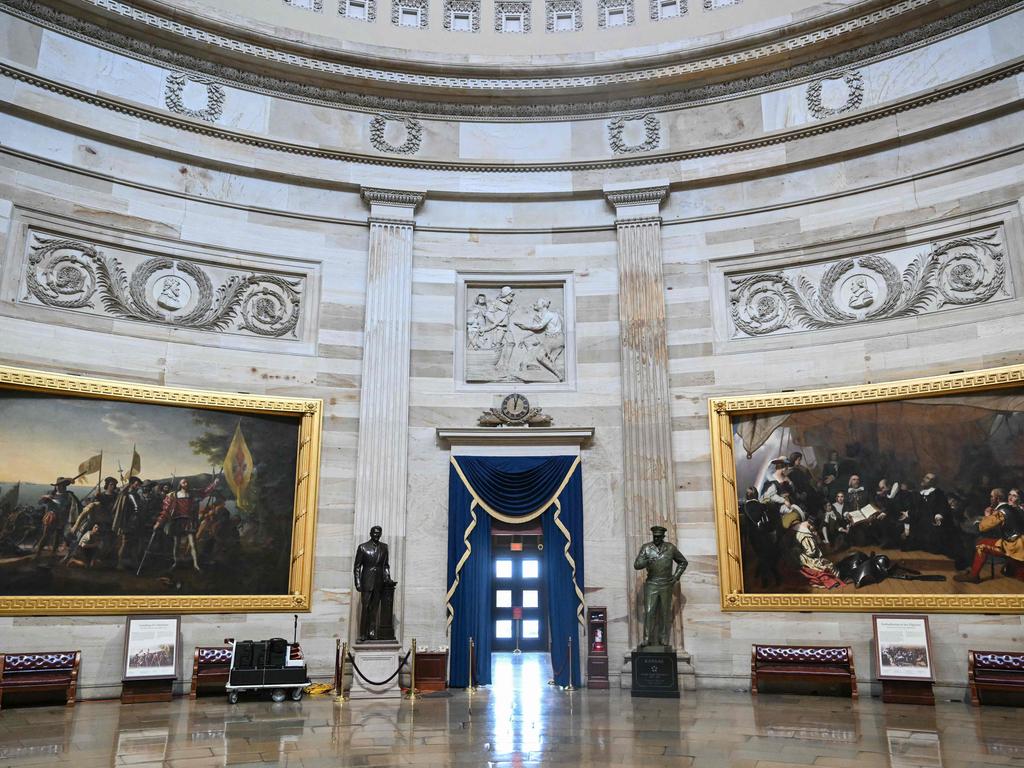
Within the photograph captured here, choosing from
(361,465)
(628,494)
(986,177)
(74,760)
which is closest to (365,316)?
(361,465)

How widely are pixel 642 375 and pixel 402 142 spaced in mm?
6653

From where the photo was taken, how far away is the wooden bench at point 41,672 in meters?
11.6

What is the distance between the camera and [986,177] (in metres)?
13.7

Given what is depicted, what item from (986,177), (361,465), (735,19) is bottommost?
(361,465)

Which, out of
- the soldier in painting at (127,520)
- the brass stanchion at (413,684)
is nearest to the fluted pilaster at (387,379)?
the brass stanchion at (413,684)

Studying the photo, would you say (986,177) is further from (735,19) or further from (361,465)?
(361,465)

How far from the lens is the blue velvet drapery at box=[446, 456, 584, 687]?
14.2m

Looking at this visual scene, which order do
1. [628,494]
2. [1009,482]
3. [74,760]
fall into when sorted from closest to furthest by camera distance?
1. [74,760]
2. [1009,482]
3. [628,494]

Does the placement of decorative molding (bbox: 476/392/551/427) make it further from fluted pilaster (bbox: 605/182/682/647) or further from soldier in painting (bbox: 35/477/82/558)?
soldier in painting (bbox: 35/477/82/558)

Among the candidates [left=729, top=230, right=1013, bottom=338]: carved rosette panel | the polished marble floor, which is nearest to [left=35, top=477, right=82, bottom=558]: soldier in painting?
the polished marble floor

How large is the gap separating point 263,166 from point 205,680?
911 centimetres

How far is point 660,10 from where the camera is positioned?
17.2 metres

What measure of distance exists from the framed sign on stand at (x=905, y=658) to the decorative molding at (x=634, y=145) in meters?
9.57

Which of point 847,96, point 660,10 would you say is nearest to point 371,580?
point 847,96
